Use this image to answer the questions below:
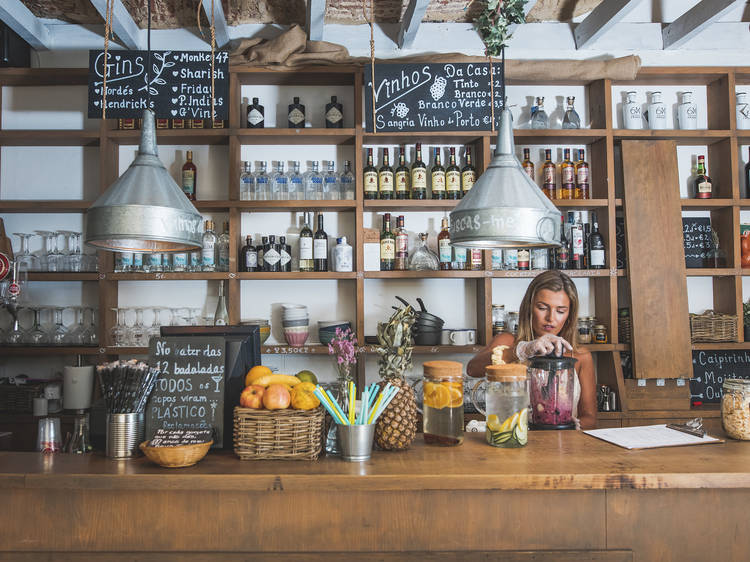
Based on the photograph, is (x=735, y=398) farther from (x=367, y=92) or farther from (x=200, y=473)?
(x=367, y=92)

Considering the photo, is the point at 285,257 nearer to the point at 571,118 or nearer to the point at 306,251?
the point at 306,251

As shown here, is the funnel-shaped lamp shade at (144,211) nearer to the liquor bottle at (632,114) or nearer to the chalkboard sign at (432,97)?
the chalkboard sign at (432,97)

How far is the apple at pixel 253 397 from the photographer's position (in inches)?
69.9

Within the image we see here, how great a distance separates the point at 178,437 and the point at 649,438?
1.44 m

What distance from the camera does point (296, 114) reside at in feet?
12.4

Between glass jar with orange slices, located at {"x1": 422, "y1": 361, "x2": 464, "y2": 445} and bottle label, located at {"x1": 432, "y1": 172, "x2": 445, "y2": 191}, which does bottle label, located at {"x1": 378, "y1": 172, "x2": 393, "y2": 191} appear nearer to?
bottle label, located at {"x1": 432, "y1": 172, "x2": 445, "y2": 191}

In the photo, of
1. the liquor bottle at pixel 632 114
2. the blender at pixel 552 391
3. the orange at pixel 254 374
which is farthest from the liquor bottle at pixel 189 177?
the liquor bottle at pixel 632 114

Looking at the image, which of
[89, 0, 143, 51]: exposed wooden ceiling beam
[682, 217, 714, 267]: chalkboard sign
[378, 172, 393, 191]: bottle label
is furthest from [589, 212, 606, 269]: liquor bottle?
[89, 0, 143, 51]: exposed wooden ceiling beam

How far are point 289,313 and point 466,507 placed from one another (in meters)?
2.22

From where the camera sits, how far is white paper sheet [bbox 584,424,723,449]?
1892 millimetres

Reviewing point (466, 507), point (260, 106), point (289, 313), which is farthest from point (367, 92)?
point (466, 507)

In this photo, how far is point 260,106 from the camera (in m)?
3.81

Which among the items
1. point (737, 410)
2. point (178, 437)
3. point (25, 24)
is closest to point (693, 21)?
point (737, 410)

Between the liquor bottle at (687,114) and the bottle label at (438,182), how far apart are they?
1576mm
